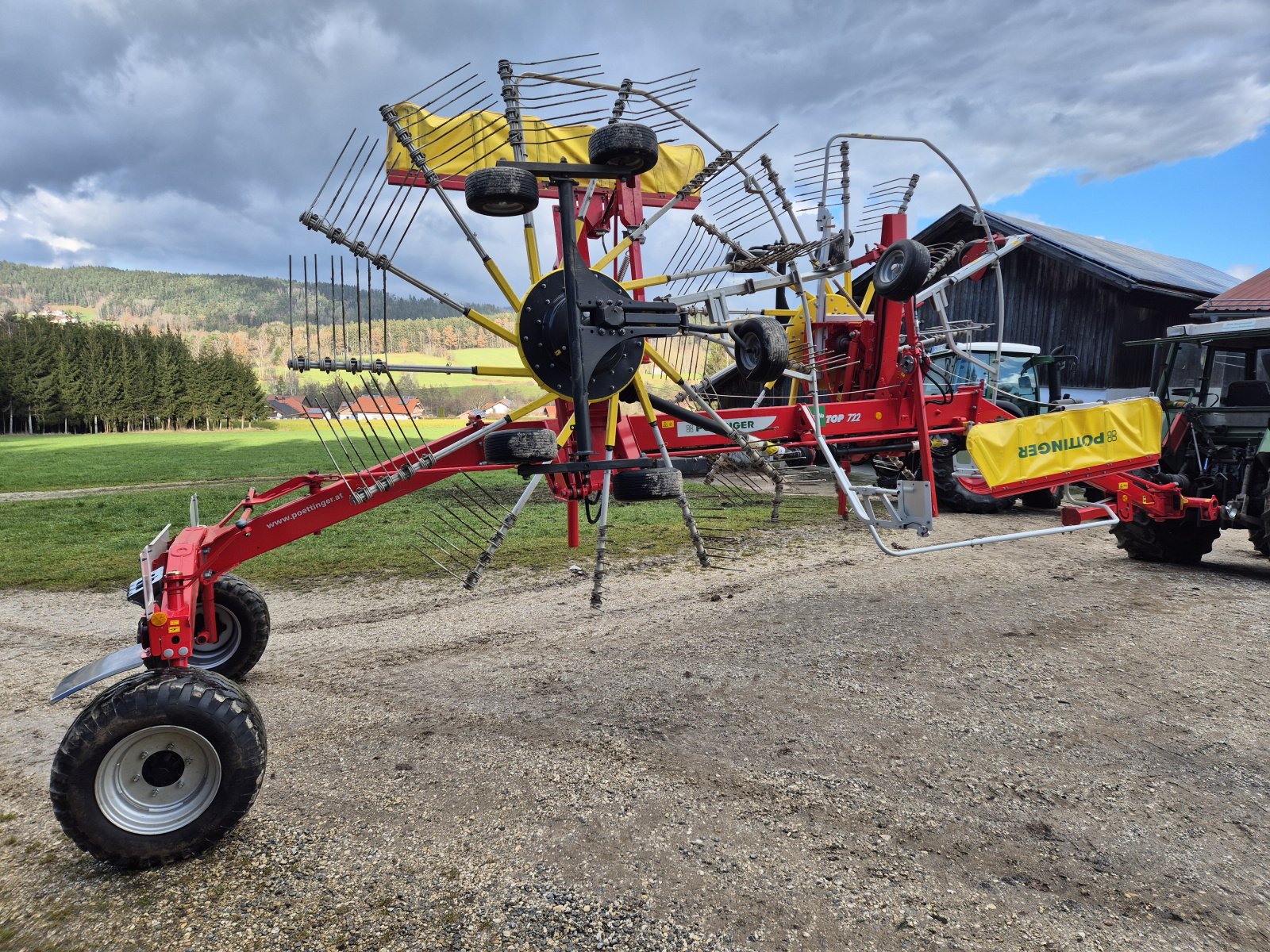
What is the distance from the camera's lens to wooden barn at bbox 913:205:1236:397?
811 inches

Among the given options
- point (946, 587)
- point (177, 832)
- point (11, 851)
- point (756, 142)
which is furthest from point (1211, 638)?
point (11, 851)

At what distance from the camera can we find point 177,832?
3.42 m

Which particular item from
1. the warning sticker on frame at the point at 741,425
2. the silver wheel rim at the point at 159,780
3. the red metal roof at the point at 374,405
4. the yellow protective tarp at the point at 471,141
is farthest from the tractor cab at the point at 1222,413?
the silver wheel rim at the point at 159,780

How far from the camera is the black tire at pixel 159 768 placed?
10.8 feet

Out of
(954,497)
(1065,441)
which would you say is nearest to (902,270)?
(1065,441)

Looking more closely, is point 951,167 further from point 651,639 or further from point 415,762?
point 415,762

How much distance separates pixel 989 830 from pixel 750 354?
2.68 metres

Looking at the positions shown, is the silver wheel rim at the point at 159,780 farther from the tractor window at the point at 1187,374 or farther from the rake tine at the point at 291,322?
the tractor window at the point at 1187,374

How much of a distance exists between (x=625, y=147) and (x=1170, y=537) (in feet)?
27.7

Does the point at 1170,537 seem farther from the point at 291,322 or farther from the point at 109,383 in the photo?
the point at 109,383

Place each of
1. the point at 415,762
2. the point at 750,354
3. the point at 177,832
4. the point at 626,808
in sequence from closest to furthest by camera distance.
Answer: the point at 177,832, the point at 626,808, the point at 415,762, the point at 750,354

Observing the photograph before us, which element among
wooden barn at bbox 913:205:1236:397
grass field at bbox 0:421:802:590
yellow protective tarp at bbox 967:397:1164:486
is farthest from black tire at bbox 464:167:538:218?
wooden barn at bbox 913:205:1236:397

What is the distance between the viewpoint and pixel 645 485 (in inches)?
146

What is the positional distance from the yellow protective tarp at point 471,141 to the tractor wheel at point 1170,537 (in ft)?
23.9
